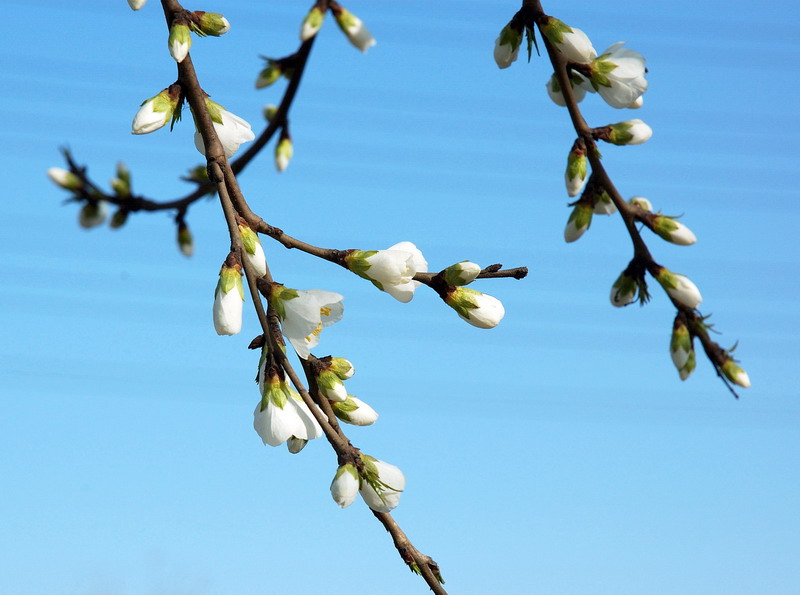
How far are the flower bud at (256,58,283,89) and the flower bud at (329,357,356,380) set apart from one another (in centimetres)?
64

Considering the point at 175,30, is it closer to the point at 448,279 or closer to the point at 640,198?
the point at 448,279

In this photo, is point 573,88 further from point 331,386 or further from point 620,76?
point 331,386

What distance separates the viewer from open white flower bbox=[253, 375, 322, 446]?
159 centimetres

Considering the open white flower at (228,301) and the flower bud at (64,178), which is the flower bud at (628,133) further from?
the flower bud at (64,178)

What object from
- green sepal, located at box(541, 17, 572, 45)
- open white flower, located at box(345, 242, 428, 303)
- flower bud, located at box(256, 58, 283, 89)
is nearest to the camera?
open white flower, located at box(345, 242, 428, 303)

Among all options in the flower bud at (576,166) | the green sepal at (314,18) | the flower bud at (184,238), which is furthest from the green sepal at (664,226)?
the flower bud at (184,238)

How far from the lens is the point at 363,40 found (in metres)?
1.53

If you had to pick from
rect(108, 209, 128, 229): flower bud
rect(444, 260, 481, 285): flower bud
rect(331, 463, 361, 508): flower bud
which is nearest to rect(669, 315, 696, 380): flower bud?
rect(444, 260, 481, 285): flower bud

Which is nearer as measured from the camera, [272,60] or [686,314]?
[272,60]

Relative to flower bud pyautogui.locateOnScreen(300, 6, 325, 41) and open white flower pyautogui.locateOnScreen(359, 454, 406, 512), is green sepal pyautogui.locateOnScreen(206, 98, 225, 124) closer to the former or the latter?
flower bud pyautogui.locateOnScreen(300, 6, 325, 41)

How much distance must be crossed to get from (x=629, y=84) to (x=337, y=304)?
93 centimetres

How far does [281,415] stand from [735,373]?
1.14m

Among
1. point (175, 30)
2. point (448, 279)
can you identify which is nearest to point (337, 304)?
point (448, 279)

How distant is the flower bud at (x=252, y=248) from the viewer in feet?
5.28
